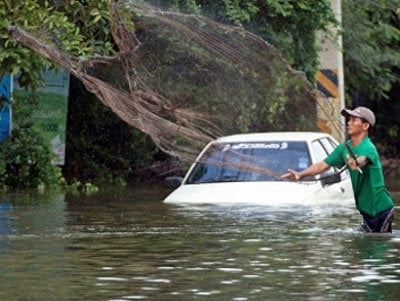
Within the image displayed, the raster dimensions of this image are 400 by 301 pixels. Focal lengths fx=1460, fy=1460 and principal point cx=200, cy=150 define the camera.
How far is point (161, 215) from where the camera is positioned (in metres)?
18.0

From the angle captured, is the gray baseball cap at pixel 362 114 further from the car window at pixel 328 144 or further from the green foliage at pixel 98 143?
the green foliage at pixel 98 143

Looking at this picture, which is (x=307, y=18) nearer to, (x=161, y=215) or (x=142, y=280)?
(x=161, y=215)

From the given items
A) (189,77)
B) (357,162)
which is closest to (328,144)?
(189,77)

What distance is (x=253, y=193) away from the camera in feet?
62.1

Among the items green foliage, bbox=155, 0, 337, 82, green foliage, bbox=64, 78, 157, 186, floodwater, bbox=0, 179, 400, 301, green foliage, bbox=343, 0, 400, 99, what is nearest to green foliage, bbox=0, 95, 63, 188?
green foliage, bbox=64, 78, 157, 186

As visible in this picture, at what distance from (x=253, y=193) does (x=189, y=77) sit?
8.26 ft

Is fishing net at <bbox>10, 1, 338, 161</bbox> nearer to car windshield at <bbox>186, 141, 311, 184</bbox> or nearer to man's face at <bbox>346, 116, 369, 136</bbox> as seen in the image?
car windshield at <bbox>186, 141, 311, 184</bbox>

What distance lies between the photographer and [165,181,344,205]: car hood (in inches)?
742

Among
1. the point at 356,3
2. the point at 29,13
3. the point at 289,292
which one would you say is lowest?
the point at 289,292

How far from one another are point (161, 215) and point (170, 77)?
2034 millimetres

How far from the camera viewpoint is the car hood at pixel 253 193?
18.8 meters

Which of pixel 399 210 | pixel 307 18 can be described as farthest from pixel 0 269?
pixel 307 18

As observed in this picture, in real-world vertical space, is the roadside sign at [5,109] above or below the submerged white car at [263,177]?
above

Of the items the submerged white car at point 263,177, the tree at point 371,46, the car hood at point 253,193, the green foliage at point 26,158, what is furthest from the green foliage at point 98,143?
the car hood at point 253,193
